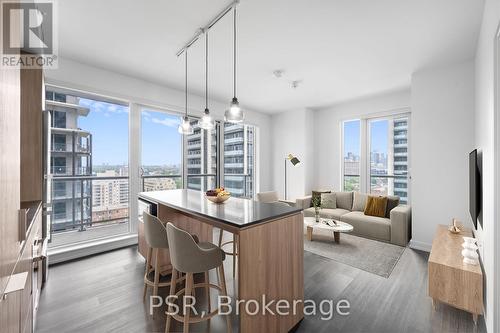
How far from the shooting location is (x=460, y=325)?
1868 millimetres

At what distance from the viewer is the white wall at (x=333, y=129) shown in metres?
4.74

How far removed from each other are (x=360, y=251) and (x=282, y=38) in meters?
3.27

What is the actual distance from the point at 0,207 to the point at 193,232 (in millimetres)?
2257

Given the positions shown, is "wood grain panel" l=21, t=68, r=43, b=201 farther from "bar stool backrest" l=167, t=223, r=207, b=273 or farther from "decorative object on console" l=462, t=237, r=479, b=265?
"decorative object on console" l=462, t=237, r=479, b=265

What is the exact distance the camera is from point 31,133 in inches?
84.0

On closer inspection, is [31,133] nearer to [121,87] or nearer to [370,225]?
[121,87]

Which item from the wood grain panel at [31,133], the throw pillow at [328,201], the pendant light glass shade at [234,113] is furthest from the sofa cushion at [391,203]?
the wood grain panel at [31,133]

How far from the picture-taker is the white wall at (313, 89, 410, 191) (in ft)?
15.5

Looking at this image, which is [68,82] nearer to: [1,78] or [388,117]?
[1,78]

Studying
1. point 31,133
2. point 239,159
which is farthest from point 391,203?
point 31,133

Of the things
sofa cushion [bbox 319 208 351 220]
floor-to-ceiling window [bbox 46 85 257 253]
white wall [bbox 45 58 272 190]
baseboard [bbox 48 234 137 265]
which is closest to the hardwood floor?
baseboard [bbox 48 234 137 265]

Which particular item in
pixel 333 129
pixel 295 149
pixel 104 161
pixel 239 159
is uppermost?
pixel 333 129

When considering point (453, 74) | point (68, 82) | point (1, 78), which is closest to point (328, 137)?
point (453, 74)

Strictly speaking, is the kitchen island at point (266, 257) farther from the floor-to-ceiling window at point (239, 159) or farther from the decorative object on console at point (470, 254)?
the floor-to-ceiling window at point (239, 159)
